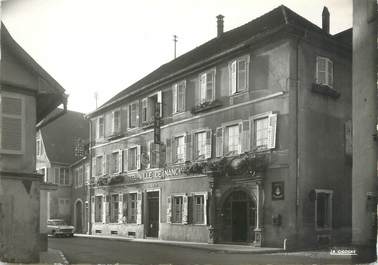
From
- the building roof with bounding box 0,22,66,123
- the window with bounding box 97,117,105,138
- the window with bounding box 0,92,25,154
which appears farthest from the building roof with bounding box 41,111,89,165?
the window with bounding box 0,92,25,154

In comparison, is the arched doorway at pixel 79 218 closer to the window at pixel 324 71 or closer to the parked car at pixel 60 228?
the parked car at pixel 60 228

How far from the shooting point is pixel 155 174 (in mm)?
8000

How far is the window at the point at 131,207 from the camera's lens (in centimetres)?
818

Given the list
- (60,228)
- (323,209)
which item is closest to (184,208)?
(323,209)

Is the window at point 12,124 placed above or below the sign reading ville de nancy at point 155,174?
above

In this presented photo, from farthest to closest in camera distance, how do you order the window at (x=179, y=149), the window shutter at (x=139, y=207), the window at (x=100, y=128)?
the window shutter at (x=139, y=207), the window at (x=100, y=128), the window at (x=179, y=149)

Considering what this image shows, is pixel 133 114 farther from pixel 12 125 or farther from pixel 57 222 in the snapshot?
pixel 57 222

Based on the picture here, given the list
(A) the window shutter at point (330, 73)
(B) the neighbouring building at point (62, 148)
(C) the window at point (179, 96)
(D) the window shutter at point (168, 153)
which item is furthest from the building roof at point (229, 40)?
(D) the window shutter at point (168, 153)

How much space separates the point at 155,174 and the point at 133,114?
0.93 metres

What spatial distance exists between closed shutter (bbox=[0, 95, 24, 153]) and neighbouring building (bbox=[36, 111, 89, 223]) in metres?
0.43

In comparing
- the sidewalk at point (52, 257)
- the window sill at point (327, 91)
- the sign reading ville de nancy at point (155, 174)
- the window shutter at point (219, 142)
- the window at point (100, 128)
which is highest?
the window sill at point (327, 91)

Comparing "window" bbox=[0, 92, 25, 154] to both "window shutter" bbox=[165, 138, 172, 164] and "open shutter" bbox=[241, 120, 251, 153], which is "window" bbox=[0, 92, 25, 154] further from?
"open shutter" bbox=[241, 120, 251, 153]

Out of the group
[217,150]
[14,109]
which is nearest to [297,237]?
[217,150]

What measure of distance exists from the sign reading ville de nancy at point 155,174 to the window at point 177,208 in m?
0.34
